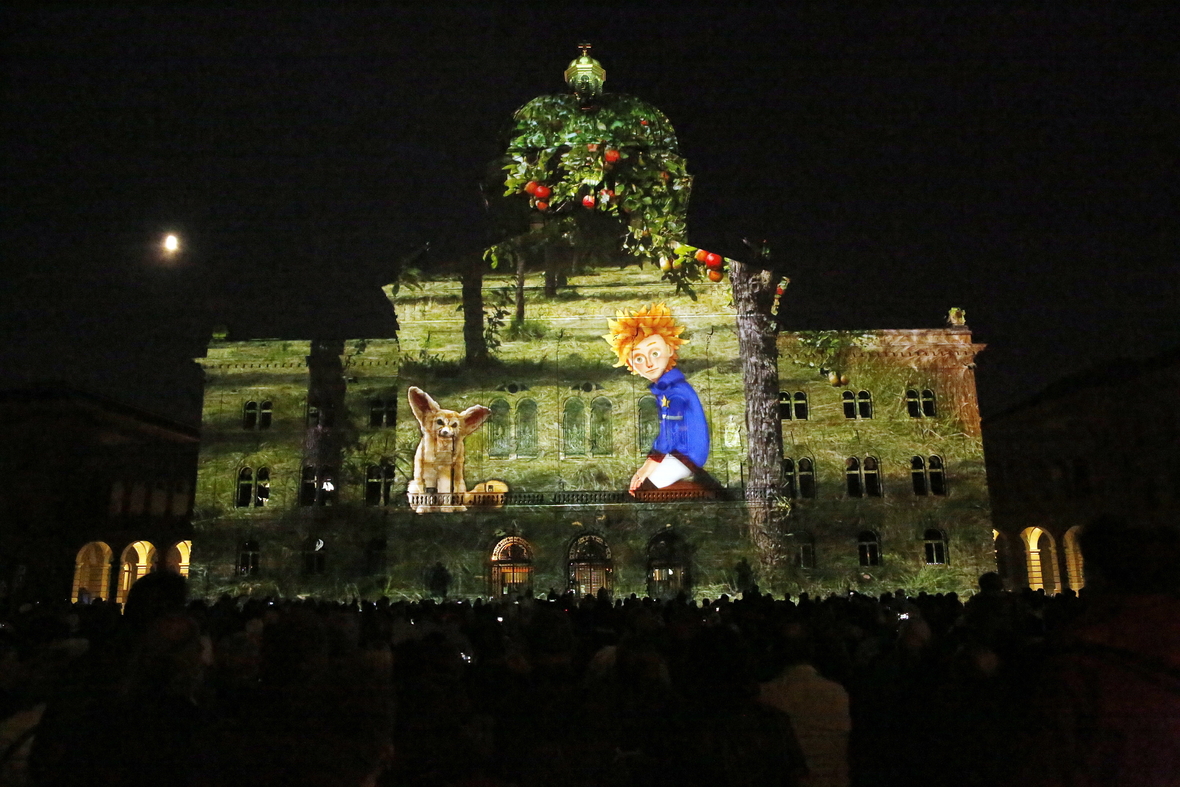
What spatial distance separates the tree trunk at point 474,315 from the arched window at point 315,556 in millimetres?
8654

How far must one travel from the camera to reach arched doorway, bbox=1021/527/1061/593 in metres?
39.2

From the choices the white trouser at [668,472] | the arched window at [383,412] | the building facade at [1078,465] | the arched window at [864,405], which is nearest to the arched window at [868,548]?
the arched window at [864,405]

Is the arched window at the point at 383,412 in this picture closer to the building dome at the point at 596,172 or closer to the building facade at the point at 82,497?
the building dome at the point at 596,172

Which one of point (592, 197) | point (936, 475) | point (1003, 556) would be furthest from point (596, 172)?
point (1003, 556)

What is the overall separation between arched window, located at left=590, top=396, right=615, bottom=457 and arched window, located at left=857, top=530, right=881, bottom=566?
900 centimetres

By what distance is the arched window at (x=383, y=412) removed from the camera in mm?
32094

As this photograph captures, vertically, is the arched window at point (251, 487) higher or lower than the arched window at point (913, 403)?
lower

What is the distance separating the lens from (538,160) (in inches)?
1143

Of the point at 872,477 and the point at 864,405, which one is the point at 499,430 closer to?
Result: the point at 864,405

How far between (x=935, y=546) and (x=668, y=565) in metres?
9.46

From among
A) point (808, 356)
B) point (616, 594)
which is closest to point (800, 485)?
point (808, 356)

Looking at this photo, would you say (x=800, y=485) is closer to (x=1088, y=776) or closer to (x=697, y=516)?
(x=697, y=516)

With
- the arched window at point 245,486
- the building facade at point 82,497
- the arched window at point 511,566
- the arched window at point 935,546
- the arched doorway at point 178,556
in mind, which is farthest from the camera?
the arched doorway at point 178,556

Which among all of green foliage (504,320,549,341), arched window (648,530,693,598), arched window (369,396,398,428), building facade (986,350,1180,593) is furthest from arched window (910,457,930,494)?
arched window (369,396,398,428)
